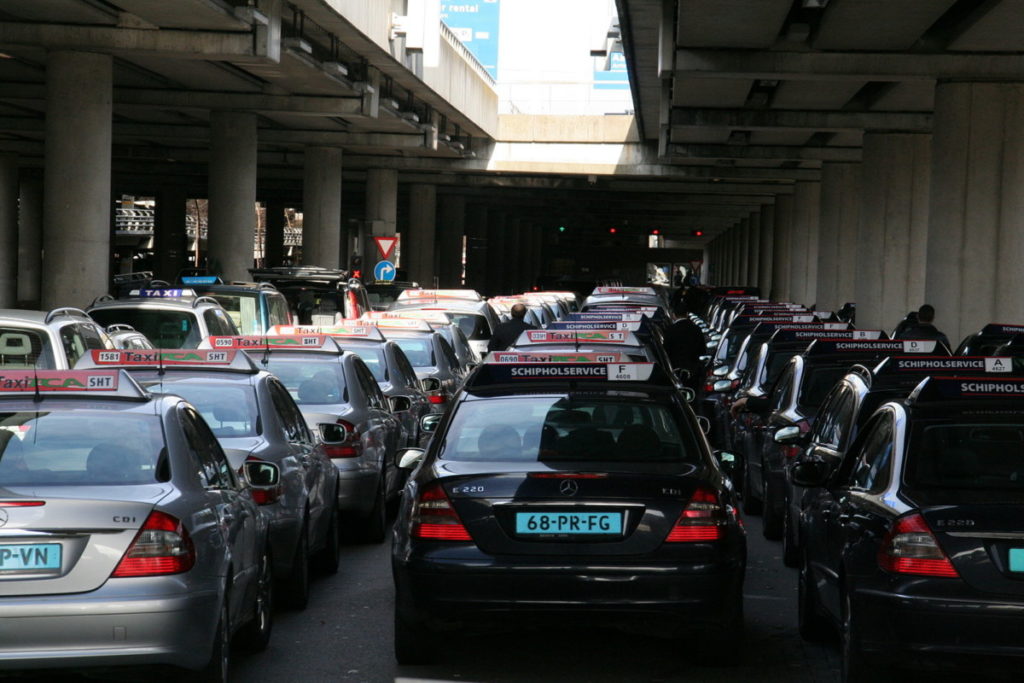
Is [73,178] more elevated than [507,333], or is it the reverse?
[73,178]

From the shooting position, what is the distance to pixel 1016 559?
6469 mm

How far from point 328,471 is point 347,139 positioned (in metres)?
41.4

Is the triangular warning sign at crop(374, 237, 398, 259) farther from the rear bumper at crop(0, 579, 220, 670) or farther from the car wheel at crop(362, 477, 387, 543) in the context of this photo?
the rear bumper at crop(0, 579, 220, 670)

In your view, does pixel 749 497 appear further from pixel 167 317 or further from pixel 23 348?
pixel 167 317

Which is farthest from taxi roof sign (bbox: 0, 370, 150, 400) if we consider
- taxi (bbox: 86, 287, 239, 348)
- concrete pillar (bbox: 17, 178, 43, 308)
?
concrete pillar (bbox: 17, 178, 43, 308)

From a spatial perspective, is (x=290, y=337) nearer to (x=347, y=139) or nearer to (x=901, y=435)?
(x=901, y=435)

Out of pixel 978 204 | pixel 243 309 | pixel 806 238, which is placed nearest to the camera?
pixel 243 309

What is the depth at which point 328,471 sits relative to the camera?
10953 mm

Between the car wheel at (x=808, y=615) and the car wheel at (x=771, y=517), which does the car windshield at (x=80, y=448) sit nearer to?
the car wheel at (x=808, y=615)

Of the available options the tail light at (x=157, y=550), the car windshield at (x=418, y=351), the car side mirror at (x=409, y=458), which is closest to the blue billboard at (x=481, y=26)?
the car windshield at (x=418, y=351)

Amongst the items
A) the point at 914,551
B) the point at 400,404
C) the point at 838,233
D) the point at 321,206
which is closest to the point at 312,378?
the point at 400,404

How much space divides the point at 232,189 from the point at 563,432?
3466cm

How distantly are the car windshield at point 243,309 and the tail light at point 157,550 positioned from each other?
57.6 ft

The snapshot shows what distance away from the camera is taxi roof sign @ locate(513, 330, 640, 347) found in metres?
14.7
